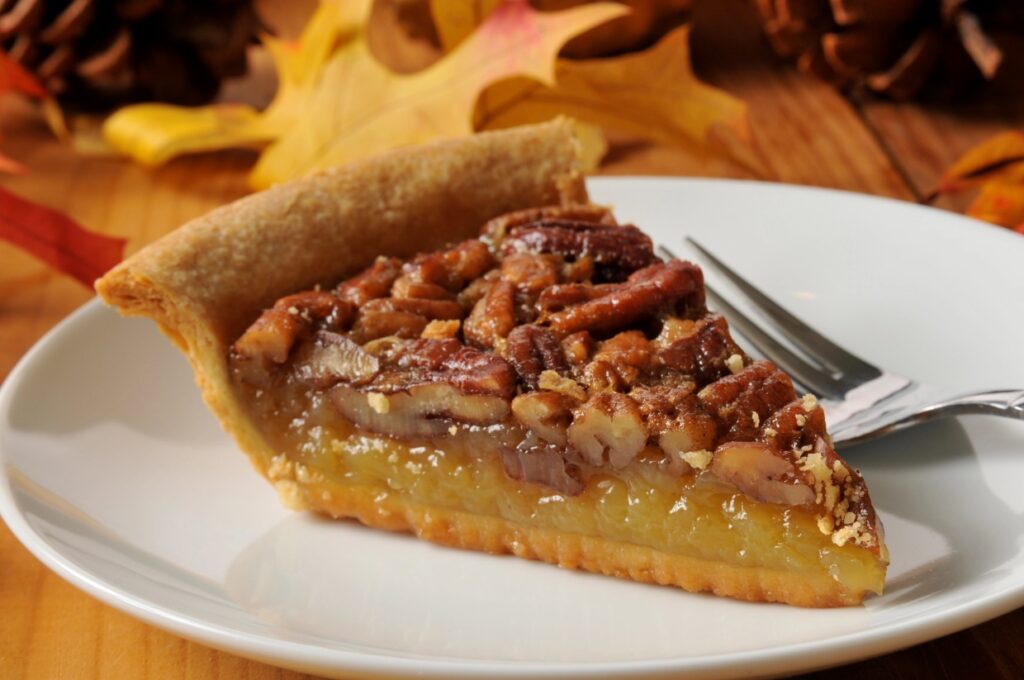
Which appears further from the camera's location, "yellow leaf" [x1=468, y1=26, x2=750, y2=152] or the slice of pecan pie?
"yellow leaf" [x1=468, y1=26, x2=750, y2=152]

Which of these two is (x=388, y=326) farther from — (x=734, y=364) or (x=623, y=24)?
(x=623, y=24)

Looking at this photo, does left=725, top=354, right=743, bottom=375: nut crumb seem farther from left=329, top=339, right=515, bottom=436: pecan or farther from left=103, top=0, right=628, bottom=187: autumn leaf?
left=103, top=0, right=628, bottom=187: autumn leaf

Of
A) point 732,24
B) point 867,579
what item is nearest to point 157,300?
point 867,579

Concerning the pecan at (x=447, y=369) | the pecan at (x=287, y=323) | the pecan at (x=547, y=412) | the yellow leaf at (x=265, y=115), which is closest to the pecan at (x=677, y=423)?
the pecan at (x=547, y=412)

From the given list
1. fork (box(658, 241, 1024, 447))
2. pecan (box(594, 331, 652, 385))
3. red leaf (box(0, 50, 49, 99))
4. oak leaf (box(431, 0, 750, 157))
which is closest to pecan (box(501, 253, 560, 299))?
pecan (box(594, 331, 652, 385))

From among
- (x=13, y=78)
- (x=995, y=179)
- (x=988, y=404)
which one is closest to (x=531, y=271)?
(x=988, y=404)

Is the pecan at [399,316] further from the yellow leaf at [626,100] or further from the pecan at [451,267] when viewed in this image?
the yellow leaf at [626,100]
